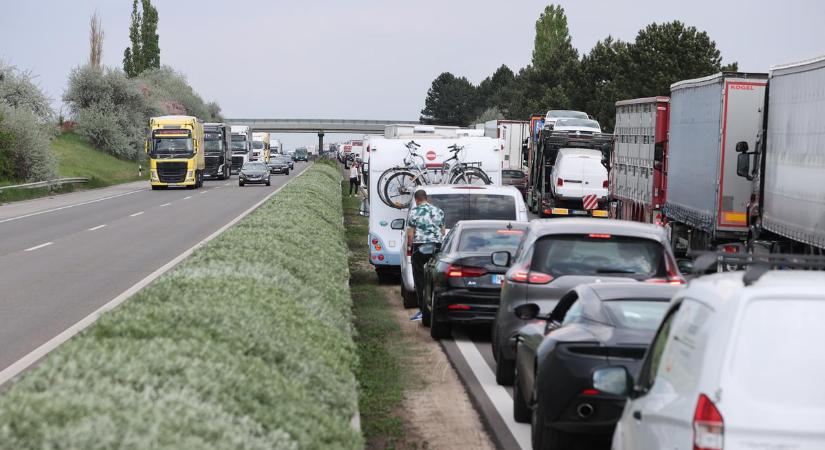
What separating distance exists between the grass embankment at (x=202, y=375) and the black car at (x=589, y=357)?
1.30 metres

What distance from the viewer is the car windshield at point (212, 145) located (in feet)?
260

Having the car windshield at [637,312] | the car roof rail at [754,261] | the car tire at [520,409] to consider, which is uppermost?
the car roof rail at [754,261]

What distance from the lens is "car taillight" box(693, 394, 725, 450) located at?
475 cm

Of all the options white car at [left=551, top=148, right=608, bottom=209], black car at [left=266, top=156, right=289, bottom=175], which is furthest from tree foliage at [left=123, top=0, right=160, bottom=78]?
white car at [left=551, top=148, right=608, bottom=209]

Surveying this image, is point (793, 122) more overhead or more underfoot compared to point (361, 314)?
more overhead

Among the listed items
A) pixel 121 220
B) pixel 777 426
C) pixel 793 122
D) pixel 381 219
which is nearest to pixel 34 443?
pixel 777 426

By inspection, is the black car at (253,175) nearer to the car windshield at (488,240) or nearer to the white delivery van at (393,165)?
the white delivery van at (393,165)

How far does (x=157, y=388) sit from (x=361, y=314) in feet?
35.7

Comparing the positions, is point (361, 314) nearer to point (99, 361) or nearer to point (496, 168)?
point (496, 168)

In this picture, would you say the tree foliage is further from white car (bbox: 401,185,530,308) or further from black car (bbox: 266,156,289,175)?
white car (bbox: 401,185,530,308)

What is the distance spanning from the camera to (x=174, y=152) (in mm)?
64000

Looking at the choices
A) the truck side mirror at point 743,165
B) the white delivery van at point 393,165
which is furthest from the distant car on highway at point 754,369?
the white delivery van at point 393,165

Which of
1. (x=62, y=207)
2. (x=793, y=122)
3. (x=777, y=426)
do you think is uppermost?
(x=793, y=122)

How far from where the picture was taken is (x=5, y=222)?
120ft
